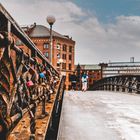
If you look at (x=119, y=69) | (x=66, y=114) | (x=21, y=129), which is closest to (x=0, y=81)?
(x=21, y=129)

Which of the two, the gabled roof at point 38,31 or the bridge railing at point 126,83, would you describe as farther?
the gabled roof at point 38,31

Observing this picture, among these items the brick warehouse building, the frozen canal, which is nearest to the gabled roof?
the brick warehouse building

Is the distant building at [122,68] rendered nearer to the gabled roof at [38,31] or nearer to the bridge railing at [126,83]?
the gabled roof at [38,31]

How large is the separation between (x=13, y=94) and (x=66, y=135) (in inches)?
109

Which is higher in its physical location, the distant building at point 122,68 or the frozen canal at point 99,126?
the distant building at point 122,68

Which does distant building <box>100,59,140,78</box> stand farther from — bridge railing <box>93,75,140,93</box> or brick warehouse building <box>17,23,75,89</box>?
bridge railing <box>93,75,140,93</box>

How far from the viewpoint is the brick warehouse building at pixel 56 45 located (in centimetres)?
7881

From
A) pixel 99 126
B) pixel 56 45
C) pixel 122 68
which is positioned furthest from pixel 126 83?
pixel 122 68

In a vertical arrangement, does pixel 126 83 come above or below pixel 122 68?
below

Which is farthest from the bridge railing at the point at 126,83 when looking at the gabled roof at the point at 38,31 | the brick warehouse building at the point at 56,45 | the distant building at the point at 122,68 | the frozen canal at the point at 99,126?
the distant building at the point at 122,68

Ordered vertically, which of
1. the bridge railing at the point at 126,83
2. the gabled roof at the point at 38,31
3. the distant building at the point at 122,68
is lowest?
the bridge railing at the point at 126,83

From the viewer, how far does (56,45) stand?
7975cm

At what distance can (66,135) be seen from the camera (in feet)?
18.5

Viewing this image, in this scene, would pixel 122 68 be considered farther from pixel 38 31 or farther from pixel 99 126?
pixel 99 126
